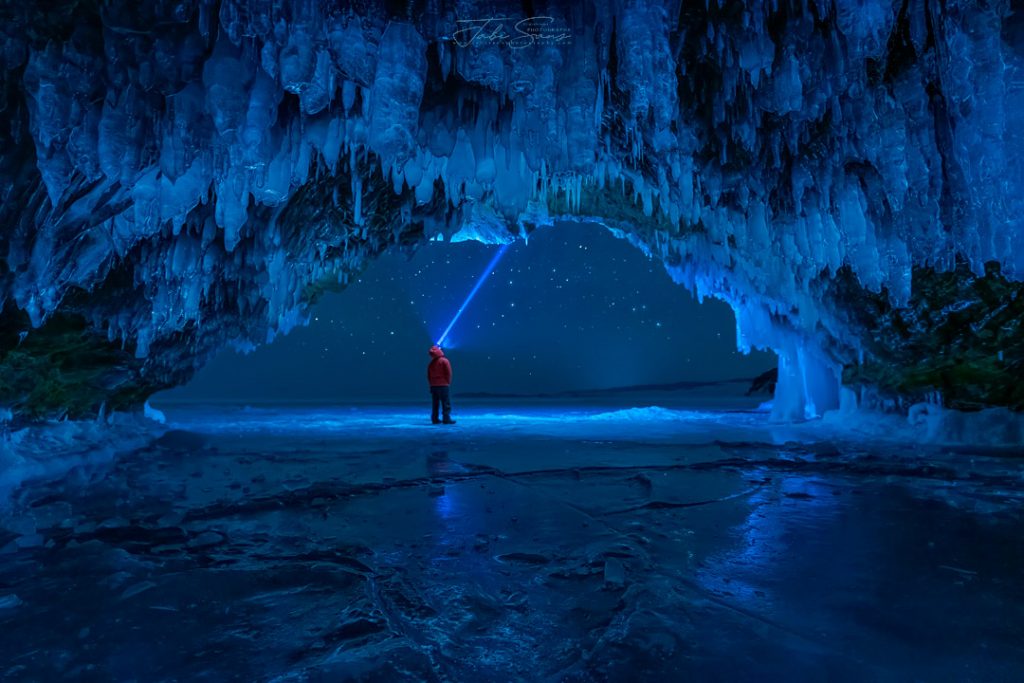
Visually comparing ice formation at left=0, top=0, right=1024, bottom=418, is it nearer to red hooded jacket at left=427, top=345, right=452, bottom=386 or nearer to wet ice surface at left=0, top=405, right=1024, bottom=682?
wet ice surface at left=0, top=405, right=1024, bottom=682

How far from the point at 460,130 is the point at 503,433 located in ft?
18.4

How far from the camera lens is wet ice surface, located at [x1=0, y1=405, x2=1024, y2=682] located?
6.30 feet

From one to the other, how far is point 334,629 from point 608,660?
1000 mm

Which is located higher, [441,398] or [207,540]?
[441,398]

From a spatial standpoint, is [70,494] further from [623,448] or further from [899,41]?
[899,41]

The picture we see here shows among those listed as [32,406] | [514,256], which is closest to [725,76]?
[32,406]

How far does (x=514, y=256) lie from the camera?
126 feet

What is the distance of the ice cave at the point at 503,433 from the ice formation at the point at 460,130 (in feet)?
0.10

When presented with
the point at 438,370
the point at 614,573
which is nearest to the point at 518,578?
the point at 614,573

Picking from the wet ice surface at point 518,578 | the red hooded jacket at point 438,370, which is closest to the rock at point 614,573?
the wet ice surface at point 518,578

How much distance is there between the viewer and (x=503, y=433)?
33.0ft

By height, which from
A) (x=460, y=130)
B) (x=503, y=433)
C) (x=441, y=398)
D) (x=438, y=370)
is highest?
(x=460, y=130)

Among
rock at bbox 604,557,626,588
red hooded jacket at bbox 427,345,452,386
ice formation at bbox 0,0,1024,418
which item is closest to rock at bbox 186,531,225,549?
rock at bbox 604,557,626,588

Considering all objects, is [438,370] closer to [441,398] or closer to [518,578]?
[441,398]
